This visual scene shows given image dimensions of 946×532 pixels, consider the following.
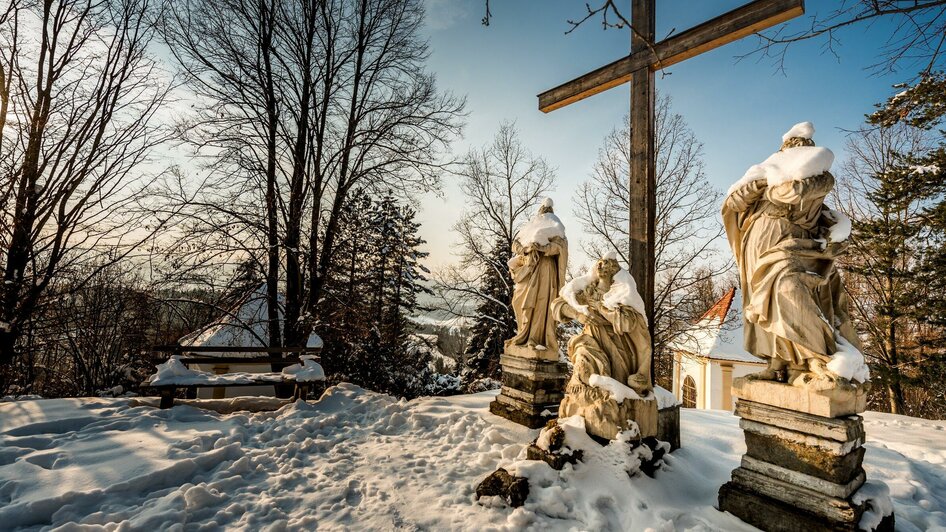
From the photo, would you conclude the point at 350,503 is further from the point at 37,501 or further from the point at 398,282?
the point at 398,282

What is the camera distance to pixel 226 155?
26.3ft

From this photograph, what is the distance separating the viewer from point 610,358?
3348 mm

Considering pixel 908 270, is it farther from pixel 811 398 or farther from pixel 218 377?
pixel 218 377

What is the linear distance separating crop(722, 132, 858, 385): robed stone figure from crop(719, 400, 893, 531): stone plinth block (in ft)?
0.59

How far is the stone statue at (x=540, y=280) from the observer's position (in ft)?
16.0

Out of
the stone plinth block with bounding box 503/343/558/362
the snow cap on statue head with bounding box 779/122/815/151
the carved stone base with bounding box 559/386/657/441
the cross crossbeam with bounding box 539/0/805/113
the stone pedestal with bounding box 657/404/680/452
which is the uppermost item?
the cross crossbeam with bounding box 539/0/805/113

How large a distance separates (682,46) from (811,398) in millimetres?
3623

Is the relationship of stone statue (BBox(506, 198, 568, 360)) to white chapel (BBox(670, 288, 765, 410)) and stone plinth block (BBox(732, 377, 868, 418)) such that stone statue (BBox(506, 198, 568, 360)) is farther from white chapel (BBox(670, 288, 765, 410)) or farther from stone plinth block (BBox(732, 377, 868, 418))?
white chapel (BBox(670, 288, 765, 410))

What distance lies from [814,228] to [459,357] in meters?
17.1

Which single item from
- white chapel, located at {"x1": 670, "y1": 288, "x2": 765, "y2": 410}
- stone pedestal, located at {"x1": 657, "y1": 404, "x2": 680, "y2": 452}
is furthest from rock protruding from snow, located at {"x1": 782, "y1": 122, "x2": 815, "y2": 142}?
white chapel, located at {"x1": 670, "y1": 288, "x2": 765, "y2": 410}

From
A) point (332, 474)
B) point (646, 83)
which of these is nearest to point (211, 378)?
point (332, 474)

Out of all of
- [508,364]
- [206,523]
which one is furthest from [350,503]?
[508,364]

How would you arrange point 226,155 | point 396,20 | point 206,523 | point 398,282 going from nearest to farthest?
point 206,523 → point 226,155 → point 396,20 → point 398,282

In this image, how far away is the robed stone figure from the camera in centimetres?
247
